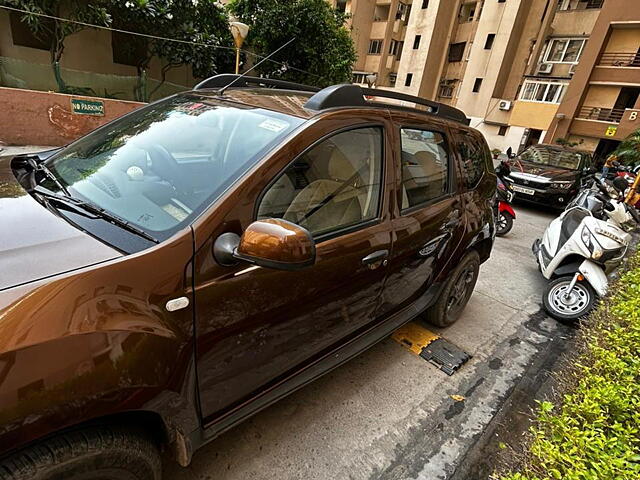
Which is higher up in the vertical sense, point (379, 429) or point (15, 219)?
point (15, 219)

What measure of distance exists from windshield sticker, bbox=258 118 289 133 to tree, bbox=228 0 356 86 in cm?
1082

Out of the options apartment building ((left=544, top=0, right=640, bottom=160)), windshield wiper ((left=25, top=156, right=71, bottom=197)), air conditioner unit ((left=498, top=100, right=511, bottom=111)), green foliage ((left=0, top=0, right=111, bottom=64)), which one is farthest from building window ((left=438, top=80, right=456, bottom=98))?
windshield wiper ((left=25, top=156, right=71, bottom=197))

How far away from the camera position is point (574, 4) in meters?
20.2

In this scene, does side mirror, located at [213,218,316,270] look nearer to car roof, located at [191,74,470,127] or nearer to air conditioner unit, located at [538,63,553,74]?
car roof, located at [191,74,470,127]

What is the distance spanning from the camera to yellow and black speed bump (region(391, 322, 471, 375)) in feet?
9.29

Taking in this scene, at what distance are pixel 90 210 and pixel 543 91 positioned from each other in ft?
82.4

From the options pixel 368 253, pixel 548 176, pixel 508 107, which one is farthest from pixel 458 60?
pixel 368 253

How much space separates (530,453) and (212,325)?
1.33 meters

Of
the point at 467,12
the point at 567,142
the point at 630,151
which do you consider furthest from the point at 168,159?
the point at 467,12

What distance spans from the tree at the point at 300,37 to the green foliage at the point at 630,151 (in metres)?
12.3

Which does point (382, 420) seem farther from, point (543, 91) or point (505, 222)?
Result: point (543, 91)

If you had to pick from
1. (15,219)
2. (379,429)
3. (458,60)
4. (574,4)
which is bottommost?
(379,429)

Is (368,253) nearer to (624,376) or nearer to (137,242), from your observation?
(137,242)

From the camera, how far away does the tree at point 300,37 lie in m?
11.0
